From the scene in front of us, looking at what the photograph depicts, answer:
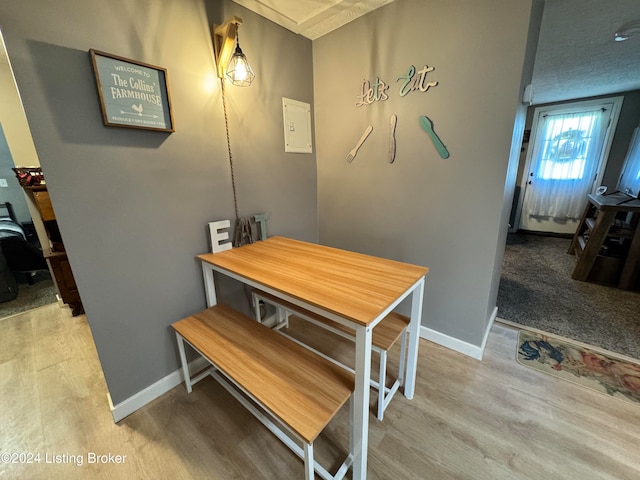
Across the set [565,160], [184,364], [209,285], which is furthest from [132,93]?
[565,160]

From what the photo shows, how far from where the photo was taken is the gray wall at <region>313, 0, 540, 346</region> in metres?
1.44

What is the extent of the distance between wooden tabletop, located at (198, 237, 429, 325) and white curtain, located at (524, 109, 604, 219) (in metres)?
5.19

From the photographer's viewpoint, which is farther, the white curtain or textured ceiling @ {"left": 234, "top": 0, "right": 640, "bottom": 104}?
the white curtain

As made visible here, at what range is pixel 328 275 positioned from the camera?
125 centimetres

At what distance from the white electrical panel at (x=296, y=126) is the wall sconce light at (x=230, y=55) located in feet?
1.60

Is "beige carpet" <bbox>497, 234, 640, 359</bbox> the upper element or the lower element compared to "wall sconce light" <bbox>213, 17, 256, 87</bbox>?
lower

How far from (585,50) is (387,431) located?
149 inches

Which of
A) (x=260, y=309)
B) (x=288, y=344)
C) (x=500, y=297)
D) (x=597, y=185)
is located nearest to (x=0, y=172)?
(x=260, y=309)

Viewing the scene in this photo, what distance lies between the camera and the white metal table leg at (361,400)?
0.91 metres

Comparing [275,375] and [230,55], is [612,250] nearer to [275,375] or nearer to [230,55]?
[275,375]

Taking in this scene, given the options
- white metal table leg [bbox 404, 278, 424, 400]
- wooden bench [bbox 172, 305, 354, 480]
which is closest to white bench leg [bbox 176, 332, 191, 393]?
wooden bench [bbox 172, 305, 354, 480]

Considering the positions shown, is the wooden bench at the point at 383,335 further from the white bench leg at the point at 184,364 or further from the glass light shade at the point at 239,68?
the glass light shade at the point at 239,68

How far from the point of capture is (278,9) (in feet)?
5.50

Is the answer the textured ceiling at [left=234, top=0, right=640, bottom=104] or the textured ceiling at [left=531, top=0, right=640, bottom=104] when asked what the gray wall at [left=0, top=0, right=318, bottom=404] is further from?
the textured ceiling at [left=531, top=0, right=640, bottom=104]
